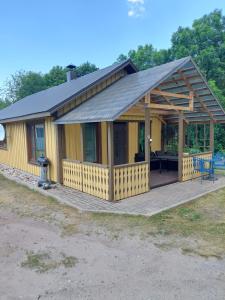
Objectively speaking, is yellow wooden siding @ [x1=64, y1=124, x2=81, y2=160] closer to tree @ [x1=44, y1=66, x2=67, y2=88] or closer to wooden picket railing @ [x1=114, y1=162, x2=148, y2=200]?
wooden picket railing @ [x1=114, y1=162, x2=148, y2=200]

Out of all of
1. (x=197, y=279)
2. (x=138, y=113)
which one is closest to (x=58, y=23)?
(x=138, y=113)

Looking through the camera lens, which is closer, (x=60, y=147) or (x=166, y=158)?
(x=60, y=147)

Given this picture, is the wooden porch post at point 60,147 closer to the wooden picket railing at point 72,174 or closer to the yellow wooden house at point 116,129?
the yellow wooden house at point 116,129

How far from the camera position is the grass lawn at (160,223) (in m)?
4.16

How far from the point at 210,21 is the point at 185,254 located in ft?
102

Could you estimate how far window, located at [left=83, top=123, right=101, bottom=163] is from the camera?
30.9ft

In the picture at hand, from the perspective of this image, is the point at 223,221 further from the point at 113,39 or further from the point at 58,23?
the point at 113,39

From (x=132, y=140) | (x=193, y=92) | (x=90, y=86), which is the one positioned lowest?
(x=132, y=140)

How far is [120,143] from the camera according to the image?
1059 cm

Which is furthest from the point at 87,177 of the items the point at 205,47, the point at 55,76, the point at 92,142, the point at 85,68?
the point at 55,76

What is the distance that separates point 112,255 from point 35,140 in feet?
23.2

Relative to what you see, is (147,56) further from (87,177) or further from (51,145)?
(87,177)

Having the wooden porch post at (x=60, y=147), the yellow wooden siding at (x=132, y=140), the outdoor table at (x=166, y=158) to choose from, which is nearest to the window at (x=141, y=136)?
the yellow wooden siding at (x=132, y=140)

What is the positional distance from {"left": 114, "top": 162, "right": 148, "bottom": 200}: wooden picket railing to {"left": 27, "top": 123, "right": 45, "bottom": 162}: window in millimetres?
3935
